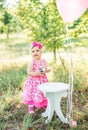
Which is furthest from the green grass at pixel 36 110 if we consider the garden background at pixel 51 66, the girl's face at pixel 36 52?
the girl's face at pixel 36 52

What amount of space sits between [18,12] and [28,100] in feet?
9.42

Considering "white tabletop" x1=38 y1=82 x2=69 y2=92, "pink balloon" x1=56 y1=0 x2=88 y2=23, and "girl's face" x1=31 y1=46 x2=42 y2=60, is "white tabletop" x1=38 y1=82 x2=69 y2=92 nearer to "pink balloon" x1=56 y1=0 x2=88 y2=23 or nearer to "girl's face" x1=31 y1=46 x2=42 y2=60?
"girl's face" x1=31 y1=46 x2=42 y2=60

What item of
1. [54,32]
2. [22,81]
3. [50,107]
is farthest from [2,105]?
[54,32]

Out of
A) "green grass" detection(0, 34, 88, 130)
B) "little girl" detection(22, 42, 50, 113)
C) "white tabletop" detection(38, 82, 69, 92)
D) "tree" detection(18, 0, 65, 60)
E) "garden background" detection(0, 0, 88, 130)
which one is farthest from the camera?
"tree" detection(18, 0, 65, 60)

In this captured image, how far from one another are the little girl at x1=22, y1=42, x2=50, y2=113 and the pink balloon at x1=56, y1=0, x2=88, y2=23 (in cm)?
63

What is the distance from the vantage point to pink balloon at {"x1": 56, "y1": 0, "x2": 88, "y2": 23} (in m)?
3.91

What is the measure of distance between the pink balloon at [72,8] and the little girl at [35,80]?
0.63 m

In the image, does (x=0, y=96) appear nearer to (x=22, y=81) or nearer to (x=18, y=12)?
(x=22, y=81)

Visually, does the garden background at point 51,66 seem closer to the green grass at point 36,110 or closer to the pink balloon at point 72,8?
the green grass at point 36,110

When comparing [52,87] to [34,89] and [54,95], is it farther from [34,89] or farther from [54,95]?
[34,89]

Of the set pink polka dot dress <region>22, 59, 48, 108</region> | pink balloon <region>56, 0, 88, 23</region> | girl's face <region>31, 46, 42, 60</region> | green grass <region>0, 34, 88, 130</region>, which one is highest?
pink balloon <region>56, 0, 88, 23</region>

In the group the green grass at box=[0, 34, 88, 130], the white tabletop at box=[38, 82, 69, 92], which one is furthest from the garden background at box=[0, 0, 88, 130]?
the white tabletop at box=[38, 82, 69, 92]

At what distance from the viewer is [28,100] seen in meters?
4.40

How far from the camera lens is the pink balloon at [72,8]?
3.91 m
